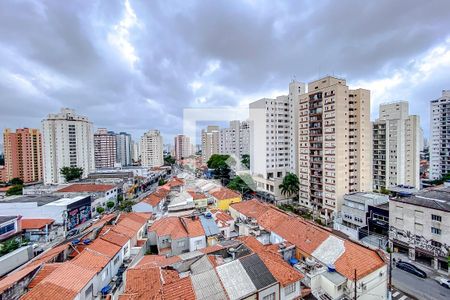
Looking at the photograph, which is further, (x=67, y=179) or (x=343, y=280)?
(x=67, y=179)

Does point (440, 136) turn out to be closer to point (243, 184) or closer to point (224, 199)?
point (243, 184)

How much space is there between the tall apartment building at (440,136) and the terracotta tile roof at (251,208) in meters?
48.0

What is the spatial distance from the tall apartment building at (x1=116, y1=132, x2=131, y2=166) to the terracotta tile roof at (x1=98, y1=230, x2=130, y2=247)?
282 ft

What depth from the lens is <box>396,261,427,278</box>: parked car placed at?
1770 cm

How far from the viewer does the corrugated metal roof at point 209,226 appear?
19.6m

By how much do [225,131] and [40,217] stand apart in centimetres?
6417

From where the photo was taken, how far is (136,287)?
10812mm

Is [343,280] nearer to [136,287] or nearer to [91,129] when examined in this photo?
[136,287]

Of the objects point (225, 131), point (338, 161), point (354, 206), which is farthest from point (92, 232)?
point (225, 131)

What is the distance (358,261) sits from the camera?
13.9 metres

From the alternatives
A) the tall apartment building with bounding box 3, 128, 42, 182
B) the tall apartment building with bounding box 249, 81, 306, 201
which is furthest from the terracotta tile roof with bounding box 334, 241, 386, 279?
the tall apartment building with bounding box 3, 128, 42, 182

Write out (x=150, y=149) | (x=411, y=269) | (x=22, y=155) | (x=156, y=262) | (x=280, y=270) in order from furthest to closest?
1. (x=150, y=149)
2. (x=22, y=155)
3. (x=411, y=269)
4. (x=156, y=262)
5. (x=280, y=270)

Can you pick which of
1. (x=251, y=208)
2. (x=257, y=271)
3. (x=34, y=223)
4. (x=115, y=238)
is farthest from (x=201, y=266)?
(x=34, y=223)

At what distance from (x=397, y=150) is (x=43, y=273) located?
51165 millimetres
